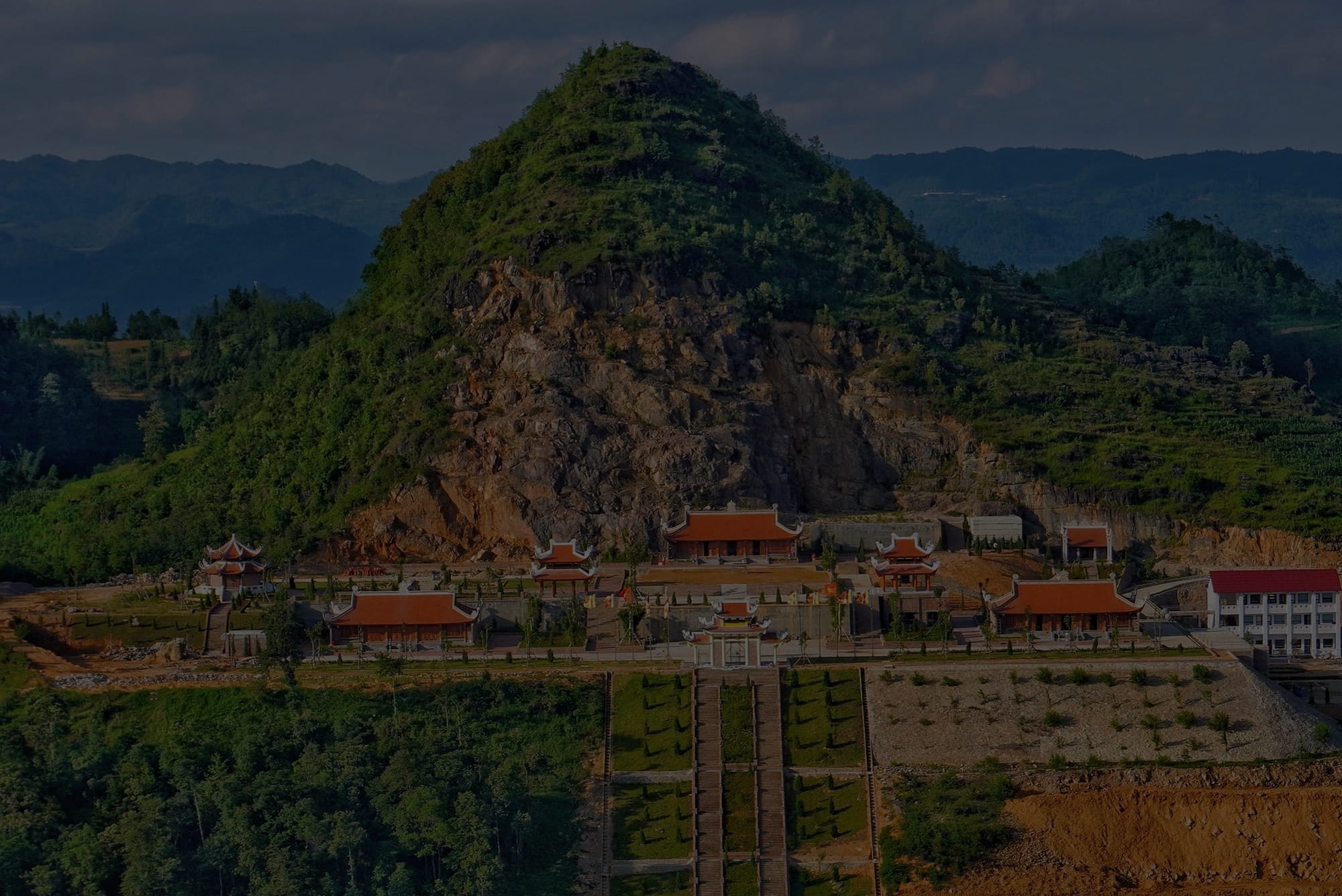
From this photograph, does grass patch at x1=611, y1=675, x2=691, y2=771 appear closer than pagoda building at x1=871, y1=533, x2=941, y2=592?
Yes

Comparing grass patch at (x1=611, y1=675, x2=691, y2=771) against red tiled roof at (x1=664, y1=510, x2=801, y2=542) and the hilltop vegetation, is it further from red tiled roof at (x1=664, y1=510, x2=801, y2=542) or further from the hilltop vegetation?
red tiled roof at (x1=664, y1=510, x2=801, y2=542)

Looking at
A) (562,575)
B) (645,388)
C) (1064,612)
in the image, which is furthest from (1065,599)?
(645,388)

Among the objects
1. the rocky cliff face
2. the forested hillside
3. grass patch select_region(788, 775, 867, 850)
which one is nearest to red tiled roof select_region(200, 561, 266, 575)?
the forested hillside

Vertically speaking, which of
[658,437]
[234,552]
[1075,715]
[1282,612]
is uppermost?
[658,437]

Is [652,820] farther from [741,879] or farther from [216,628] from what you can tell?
[216,628]

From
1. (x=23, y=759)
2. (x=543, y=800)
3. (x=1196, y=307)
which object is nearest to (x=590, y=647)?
(x=543, y=800)

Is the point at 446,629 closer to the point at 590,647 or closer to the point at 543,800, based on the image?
the point at 590,647
